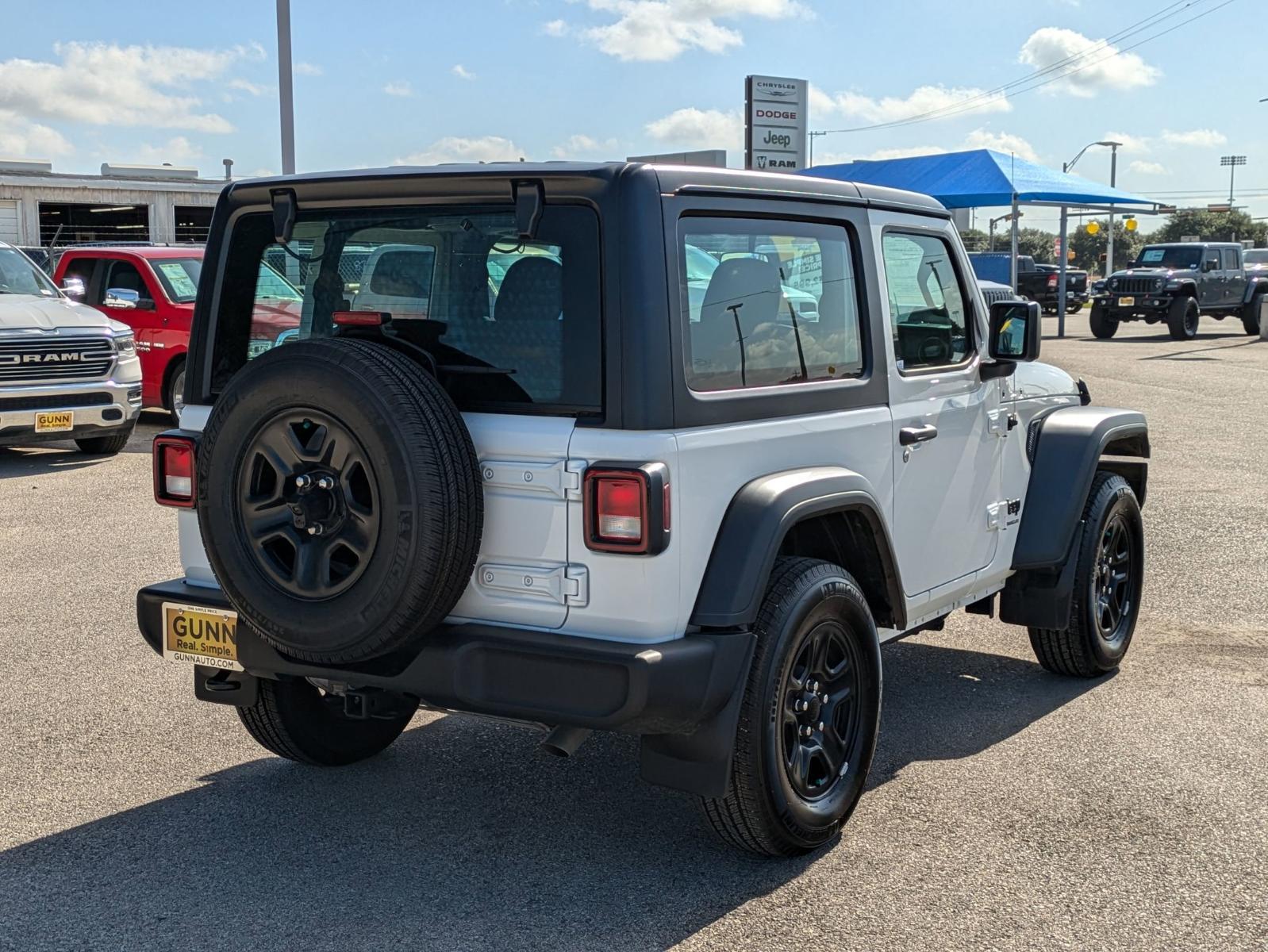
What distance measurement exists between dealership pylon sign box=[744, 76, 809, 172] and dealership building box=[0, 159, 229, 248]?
14.8m

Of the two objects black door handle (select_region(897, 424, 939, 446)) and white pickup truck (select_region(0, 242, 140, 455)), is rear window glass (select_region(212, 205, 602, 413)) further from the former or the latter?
white pickup truck (select_region(0, 242, 140, 455))

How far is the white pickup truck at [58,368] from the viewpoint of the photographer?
11.3 metres

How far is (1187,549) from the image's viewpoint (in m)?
8.26

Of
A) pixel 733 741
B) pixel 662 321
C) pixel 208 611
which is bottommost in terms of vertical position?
pixel 733 741

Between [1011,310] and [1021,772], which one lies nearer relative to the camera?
[1021,772]

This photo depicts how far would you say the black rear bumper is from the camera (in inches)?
133

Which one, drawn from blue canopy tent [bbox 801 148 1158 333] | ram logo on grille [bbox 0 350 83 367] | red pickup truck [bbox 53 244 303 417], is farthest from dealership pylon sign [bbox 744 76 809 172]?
ram logo on grille [bbox 0 350 83 367]

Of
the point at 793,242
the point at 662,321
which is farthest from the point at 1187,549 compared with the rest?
the point at 662,321

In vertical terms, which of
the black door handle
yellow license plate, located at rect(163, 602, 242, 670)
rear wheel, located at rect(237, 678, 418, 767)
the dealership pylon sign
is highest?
the dealership pylon sign

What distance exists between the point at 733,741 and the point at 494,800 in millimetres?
1111

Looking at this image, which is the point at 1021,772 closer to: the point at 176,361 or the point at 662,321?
the point at 662,321

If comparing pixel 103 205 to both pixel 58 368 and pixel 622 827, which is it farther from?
pixel 622 827

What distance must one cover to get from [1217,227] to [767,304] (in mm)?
101122

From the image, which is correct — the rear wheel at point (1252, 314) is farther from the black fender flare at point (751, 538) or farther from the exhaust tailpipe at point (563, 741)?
the exhaust tailpipe at point (563, 741)
